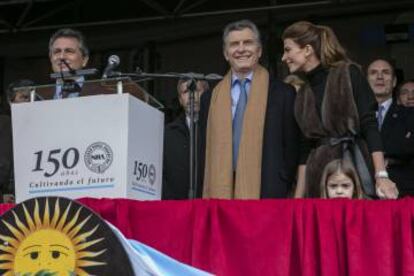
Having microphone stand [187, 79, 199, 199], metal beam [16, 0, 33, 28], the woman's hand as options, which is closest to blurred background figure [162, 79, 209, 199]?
microphone stand [187, 79, 199, 199]

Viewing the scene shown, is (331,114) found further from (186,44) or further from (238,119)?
(186,44)

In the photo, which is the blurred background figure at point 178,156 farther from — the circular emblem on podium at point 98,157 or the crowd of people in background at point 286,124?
the circular emblem on podium at point 98,157

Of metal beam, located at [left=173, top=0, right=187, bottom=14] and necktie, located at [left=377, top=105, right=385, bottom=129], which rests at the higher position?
metal beam, located at [left=173, top=0, right=187, bottom=14]

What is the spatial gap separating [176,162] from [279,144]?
0.98m

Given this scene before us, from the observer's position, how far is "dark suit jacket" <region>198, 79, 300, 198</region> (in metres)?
4.39

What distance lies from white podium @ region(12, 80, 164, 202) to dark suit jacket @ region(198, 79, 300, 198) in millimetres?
653

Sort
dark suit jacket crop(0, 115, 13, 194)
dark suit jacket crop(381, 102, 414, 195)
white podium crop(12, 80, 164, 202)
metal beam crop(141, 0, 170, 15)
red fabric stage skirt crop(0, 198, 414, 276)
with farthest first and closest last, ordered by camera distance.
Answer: metal beam crop(141, 0, 170, 15) < dark suit jacket crop(381, 102, 414, 195) < dark suit jacket crop(0, 115, 13, 194) < white podium crop(12, 80, 164, 202) < red fabric stage skirt crop(0, 198, 414, 276)

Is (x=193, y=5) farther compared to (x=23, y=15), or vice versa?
(x=23, y=15)

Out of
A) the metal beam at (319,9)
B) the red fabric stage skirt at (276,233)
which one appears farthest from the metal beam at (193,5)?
the red fabric stage skirt at (276,233)

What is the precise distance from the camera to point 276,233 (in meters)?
3.78

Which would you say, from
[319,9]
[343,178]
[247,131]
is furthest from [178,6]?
[343,178]

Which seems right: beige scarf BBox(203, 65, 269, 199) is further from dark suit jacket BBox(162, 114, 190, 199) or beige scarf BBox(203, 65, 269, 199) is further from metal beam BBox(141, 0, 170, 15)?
metal beam BBox(141, 0, 170, 15)

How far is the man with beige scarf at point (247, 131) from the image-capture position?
438 cm

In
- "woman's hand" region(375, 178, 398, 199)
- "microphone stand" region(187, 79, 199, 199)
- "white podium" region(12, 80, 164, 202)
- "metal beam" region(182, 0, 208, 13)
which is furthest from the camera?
"metal beam" region(182, 0, 208, 13)
